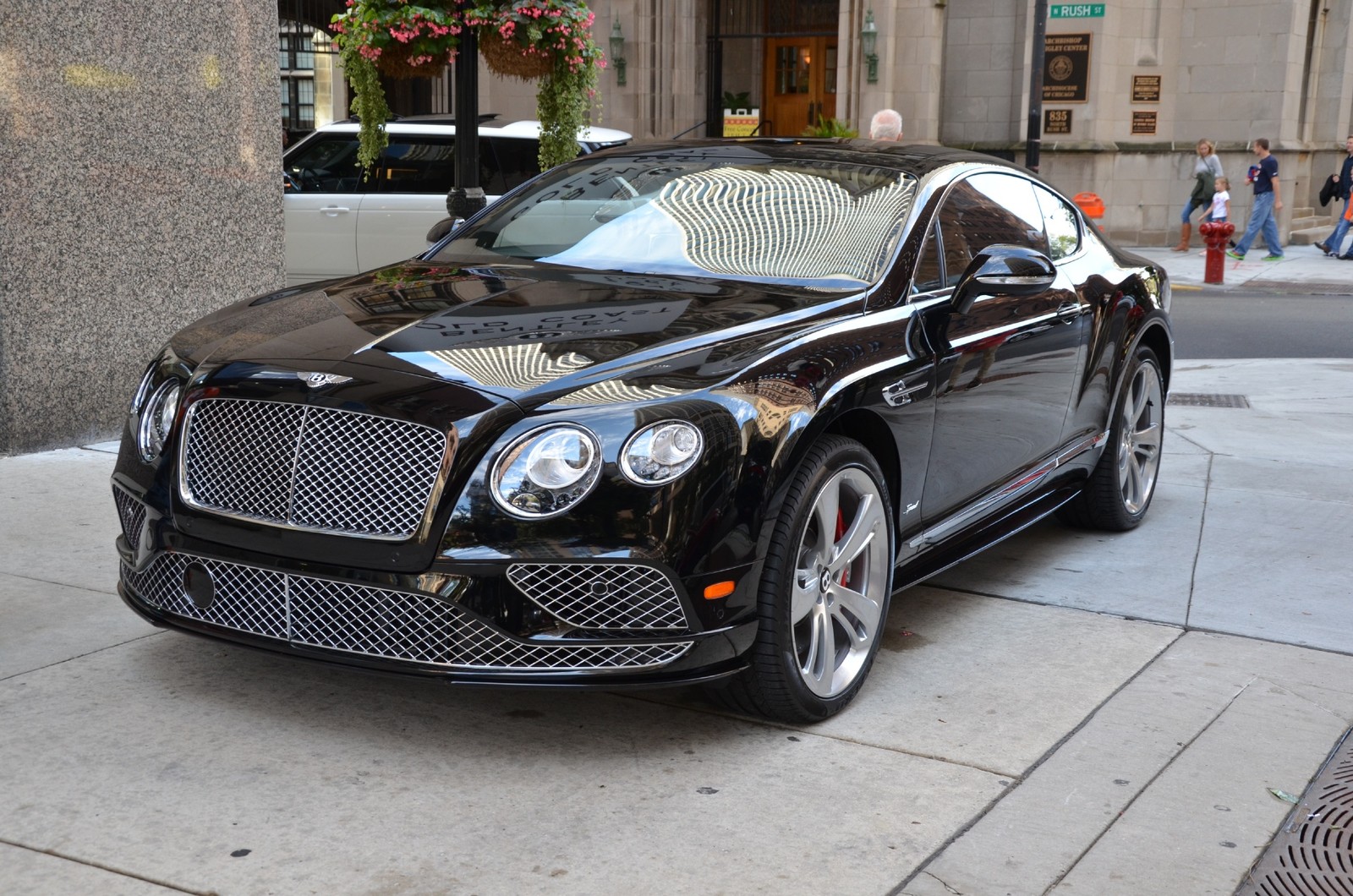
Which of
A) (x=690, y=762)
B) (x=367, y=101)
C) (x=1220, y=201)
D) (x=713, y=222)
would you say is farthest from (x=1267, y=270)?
(x=690, y=762)

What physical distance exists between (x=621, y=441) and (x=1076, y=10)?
24363 mm

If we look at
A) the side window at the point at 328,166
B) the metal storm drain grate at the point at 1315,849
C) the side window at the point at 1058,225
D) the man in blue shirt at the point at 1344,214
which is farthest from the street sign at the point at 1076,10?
the metal storm drain grate at the point at 1315,849

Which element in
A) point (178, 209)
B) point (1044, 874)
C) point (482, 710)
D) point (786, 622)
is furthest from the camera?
point (178, 209)

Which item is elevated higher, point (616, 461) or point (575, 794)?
point (616, 461)

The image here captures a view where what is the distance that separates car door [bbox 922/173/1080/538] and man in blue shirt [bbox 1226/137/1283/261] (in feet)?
65.9

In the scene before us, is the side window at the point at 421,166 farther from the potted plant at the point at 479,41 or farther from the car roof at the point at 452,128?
the potted plant at the point at 479,41

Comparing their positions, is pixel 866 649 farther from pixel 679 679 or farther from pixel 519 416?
pixel 519 416

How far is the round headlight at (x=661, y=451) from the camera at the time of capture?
139 inches

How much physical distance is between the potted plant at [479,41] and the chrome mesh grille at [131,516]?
5302mm

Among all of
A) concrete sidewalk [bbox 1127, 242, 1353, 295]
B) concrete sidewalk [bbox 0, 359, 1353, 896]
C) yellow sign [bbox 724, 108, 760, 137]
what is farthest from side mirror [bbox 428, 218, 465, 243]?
yellow sign [bbox 724, 108, 760, 137]

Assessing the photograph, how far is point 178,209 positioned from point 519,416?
16.3ft

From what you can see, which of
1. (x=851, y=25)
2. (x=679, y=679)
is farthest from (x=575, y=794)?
(x=851, y=25)

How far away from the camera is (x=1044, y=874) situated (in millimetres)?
3232

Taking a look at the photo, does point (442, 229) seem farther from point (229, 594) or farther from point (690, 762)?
point (690, 762)
